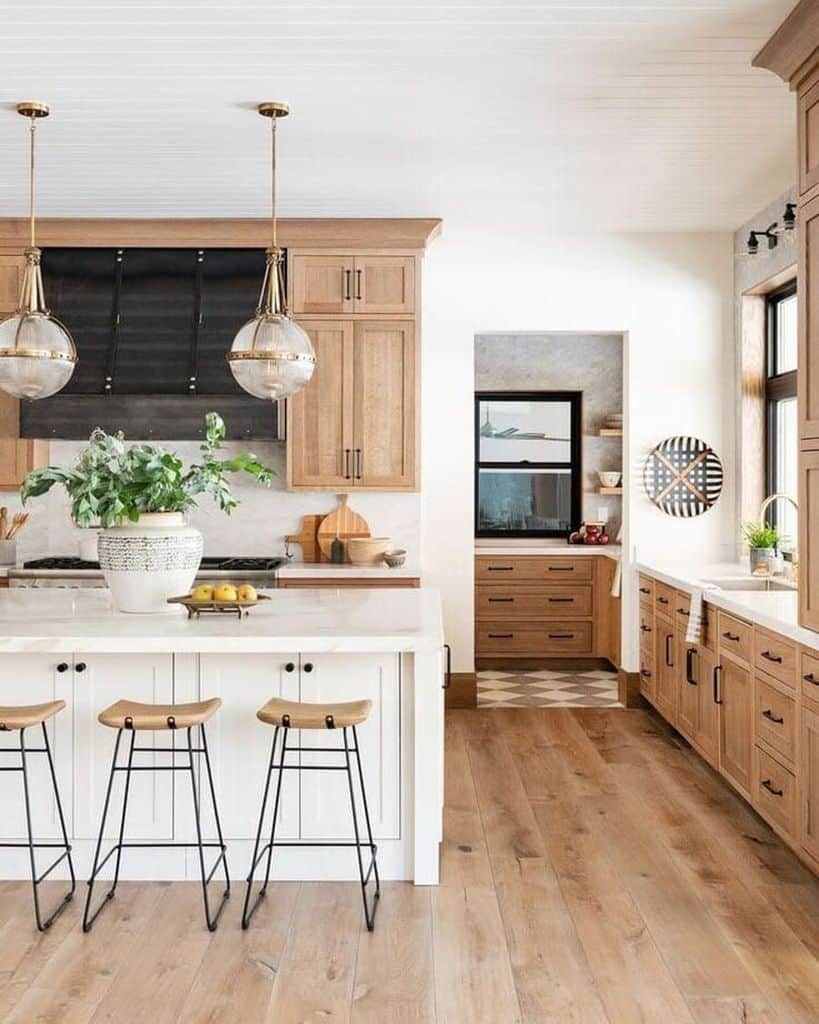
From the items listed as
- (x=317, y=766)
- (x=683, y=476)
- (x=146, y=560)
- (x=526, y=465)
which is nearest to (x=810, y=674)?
(x=317, y=766)

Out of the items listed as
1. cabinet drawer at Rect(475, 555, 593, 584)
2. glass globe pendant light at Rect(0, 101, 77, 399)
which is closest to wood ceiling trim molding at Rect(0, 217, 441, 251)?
glass globe pendant light at Rect(0, 101, 77, 399)

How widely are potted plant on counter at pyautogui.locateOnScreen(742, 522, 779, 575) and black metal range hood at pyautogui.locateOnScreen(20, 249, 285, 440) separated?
8.51ft

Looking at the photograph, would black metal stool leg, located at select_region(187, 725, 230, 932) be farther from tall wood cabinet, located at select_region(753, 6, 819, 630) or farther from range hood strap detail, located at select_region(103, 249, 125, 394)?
range hood strap detail, located at select_region(103, 249, 125, 394)

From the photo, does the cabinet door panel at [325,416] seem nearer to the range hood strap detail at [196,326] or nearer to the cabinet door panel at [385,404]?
the cabinet door panel at [385,404]

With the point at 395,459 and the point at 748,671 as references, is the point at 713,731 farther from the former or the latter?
the point at 395,459

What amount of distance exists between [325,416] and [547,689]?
8.19ft

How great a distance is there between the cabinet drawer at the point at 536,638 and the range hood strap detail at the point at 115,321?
3331 millimetres

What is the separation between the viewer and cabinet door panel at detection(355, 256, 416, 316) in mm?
5840

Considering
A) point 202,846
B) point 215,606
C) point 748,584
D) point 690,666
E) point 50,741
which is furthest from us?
point 748,584

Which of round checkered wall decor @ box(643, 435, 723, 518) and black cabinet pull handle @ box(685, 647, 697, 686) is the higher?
round checkered wall decor @ box(643, 435, 723, 518)

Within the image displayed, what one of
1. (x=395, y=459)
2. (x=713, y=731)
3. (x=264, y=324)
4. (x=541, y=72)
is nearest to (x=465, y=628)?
(x=395, y=459)

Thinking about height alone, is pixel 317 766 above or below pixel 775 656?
below

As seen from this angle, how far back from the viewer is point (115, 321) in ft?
19.1

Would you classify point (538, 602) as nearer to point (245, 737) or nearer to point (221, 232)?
point (221, 232)
